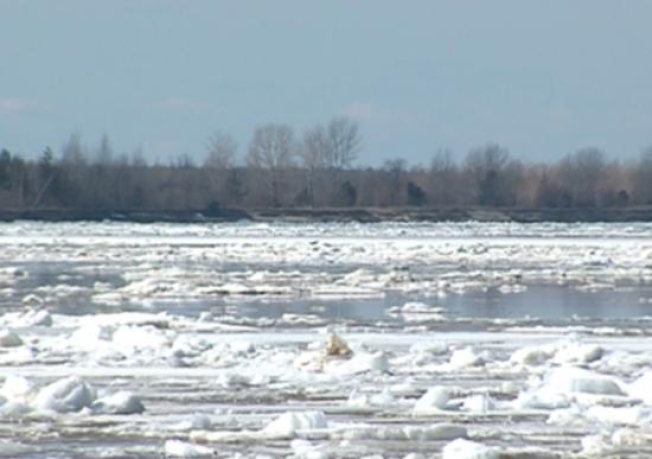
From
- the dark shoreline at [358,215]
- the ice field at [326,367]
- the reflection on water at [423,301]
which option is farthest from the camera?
the dark shoreline at [358,215]

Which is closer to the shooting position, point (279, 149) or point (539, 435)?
point (539, 435)

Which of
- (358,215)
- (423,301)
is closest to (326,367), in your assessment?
(423,301)

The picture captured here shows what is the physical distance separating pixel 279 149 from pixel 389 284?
104821mm

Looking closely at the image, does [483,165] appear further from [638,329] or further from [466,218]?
[638,329]

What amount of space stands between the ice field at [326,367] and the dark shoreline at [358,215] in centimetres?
6762

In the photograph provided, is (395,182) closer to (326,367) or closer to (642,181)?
(642,181)

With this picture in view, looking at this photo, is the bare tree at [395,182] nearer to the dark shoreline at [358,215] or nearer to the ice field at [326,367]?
the dark shoreline at [358,215]

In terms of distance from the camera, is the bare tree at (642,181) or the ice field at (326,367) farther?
the bare tree at (642,181)

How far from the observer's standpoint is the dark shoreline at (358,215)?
9731cm

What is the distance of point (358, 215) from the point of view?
101688 mm

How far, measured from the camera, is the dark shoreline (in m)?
97.3

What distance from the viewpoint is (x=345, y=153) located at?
439ft

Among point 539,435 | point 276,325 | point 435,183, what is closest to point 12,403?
point 539,435

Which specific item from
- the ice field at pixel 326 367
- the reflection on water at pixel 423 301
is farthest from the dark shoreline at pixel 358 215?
the reflection on water at pixel 423 301
